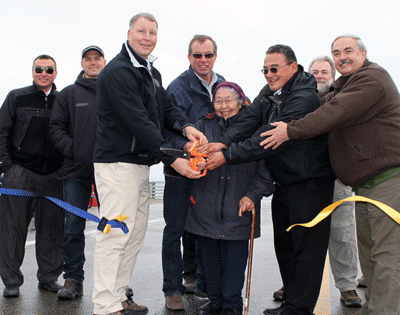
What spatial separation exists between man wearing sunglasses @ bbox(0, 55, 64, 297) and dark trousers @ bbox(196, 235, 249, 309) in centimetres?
177

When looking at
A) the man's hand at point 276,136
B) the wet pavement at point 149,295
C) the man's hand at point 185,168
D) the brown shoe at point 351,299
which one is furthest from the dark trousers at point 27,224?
the brown shoe at point 351,299

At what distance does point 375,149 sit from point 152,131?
1.70 meters

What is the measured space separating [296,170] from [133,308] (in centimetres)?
191

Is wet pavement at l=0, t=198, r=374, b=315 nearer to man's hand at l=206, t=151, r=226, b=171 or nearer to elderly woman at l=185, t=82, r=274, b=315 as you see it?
elderly woman at l=185, t=82, r=274, b=315

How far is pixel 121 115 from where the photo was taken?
3.49 m

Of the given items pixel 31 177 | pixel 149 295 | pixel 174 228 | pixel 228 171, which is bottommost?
pixel 149 295

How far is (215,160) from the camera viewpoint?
12.1 feet

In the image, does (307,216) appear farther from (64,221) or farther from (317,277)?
(64,221)

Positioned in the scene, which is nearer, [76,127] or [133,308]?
[133,308]

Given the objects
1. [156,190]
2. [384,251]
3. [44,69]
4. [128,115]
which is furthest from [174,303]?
[156,190]

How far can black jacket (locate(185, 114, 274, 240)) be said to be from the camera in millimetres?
3697

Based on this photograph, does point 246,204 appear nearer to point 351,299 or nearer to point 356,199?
point 356,199

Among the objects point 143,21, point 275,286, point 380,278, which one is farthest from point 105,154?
point 275,286

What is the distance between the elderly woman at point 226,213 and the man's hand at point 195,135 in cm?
16
